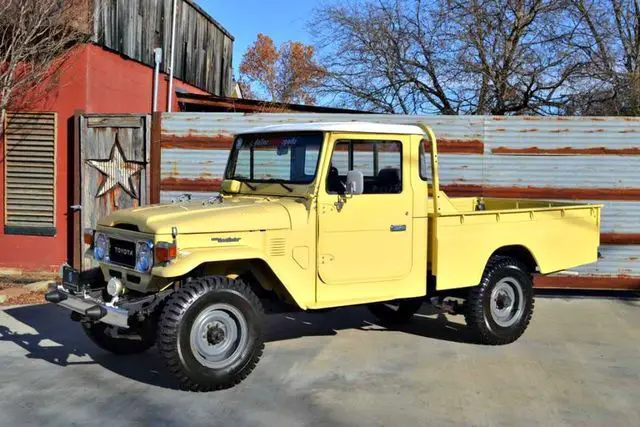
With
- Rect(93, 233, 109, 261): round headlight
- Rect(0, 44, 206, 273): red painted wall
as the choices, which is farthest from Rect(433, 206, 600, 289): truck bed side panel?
Rect(0, 44, 206, 273): red painted wall

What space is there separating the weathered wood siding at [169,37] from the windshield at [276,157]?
16.1ft

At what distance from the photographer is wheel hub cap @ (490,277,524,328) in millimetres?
6508

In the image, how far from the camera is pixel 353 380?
5301mm

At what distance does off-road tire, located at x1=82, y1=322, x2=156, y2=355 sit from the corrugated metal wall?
3.76 meters

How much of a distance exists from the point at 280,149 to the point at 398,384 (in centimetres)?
231

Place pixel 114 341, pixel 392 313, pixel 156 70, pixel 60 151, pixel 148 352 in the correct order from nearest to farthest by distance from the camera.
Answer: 1. pixel 114 341
2. pixel 148 352
3. pixel 392 313
4. pixel 60 151
5. pixel 156 70

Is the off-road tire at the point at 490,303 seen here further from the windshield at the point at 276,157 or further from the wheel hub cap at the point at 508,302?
the windshield at the point at 276,157

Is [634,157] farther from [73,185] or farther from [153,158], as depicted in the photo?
[73,185]

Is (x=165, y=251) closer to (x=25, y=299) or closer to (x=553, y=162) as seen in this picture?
(x=25, y=299)

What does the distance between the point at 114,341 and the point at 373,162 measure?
115 inches

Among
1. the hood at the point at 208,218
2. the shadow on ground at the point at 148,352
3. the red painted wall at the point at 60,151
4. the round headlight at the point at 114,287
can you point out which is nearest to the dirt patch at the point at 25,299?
the shadow on ground at the point at 148,352

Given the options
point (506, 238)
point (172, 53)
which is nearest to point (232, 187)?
point (506, 238)

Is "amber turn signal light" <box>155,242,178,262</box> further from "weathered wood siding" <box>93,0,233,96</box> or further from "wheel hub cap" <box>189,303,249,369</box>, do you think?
"weathered wood siding" <box>93,0,233,96</box>

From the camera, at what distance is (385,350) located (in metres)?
6.22
